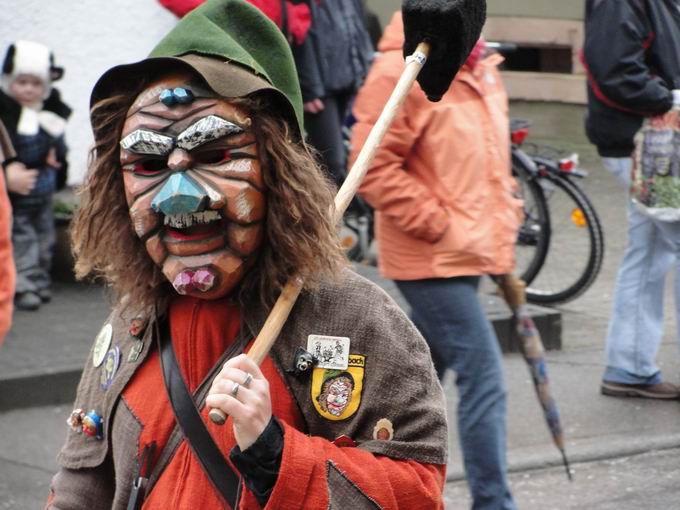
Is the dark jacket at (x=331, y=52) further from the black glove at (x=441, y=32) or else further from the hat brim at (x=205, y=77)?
the hat brim at (x=205, y=77)

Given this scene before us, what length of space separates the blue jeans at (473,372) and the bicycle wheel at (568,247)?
3533 millimetres

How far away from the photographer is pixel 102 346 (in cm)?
264

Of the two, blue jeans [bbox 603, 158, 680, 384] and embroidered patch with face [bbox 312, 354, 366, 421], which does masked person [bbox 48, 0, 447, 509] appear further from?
blue jeans [bbox 603, 158, 680, 384]

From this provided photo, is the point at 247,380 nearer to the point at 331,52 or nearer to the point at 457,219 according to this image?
the point at 457,219

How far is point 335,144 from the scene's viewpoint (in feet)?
26.1

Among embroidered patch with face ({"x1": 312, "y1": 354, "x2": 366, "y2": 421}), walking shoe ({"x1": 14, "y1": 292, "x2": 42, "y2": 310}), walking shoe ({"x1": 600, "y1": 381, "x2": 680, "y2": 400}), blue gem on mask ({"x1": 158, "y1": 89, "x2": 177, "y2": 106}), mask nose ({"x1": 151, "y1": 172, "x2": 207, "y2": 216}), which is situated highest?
blue gem on mask ({"x1": 158, "y1": 89, "x2": 177, "y2": 106})

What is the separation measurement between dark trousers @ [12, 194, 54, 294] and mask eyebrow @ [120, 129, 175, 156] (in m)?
5.03

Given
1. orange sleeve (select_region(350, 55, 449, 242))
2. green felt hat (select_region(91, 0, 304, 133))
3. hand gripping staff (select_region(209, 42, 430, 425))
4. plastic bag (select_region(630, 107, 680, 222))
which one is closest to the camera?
hand gripping staff (select_region(209, 42, 430, 425))

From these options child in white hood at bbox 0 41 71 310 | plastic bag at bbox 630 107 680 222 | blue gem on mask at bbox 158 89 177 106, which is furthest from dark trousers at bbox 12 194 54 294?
blue gem on mask at bbox 158 89 177 106

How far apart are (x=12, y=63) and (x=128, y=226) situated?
4858 mm

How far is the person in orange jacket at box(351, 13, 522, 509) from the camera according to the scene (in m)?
4.43

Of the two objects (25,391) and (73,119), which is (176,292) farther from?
(73,119)

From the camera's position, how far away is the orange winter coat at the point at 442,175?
14.5 ft

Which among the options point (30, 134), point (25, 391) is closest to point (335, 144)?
point (30, 134)
